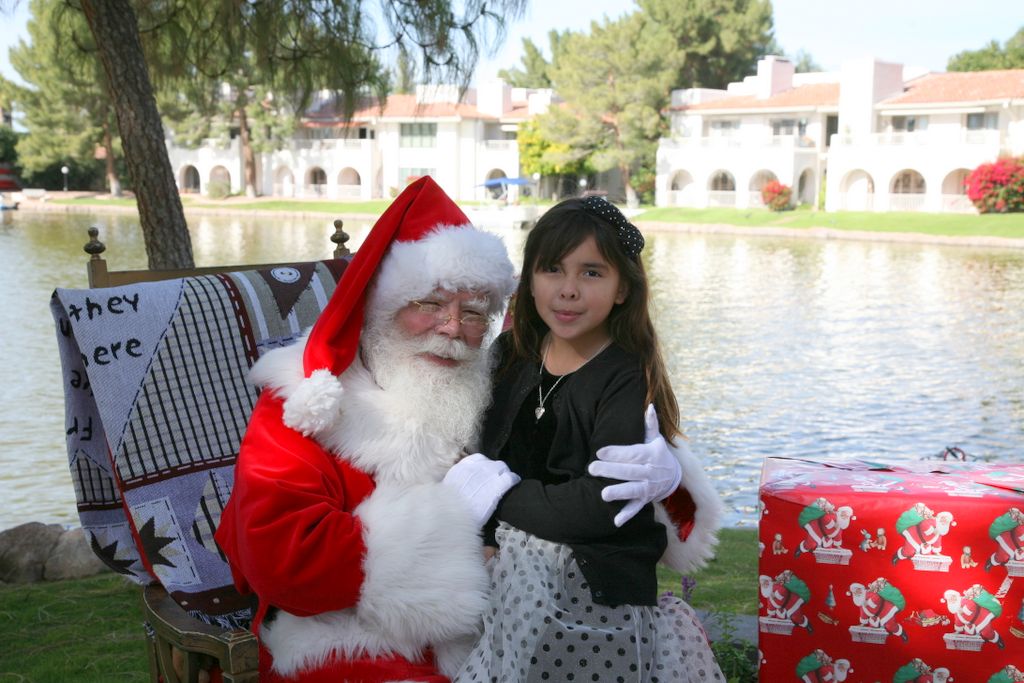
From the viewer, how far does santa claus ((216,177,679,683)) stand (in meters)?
1.90

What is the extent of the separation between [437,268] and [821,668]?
1.16 meters

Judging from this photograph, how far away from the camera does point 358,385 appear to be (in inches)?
82.7

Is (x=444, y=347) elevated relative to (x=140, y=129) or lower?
lower

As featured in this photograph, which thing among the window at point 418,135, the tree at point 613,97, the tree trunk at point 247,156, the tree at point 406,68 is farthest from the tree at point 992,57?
the tree at point 406,68

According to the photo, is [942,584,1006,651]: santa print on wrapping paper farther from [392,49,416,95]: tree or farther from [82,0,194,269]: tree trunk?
[392,49,416,95]: tree

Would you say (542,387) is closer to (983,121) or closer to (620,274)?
(620,274)

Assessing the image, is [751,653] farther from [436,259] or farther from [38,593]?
[38,593]

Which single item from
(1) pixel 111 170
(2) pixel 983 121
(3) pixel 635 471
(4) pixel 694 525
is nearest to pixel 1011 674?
(4) pixel 694 525

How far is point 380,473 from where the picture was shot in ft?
6.75

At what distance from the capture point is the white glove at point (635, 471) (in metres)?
1.87

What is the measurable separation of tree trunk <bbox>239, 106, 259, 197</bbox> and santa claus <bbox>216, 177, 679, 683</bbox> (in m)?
39.3

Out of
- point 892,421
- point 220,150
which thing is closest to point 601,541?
point 892,421

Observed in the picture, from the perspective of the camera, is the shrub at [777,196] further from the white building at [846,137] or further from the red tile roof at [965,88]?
the red tile roof at [965,88]

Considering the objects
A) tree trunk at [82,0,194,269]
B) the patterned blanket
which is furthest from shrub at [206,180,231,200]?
the patterned blanket
